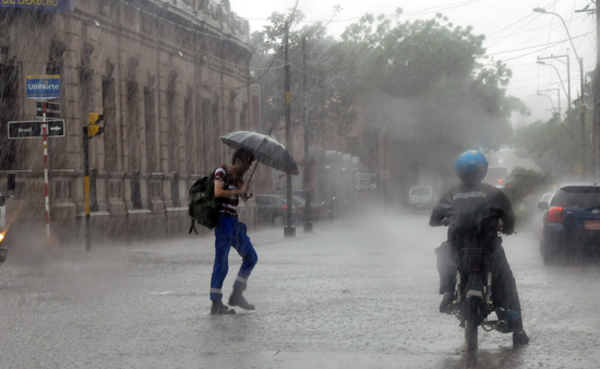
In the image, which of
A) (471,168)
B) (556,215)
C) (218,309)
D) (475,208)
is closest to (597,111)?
(556,215)

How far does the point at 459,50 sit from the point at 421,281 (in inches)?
2120

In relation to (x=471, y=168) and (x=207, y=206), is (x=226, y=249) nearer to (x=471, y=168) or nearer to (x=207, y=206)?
(x=207, y=206)

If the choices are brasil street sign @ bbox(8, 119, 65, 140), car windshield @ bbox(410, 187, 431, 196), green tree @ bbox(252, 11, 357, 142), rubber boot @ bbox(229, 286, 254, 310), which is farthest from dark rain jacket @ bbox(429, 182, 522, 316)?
car windshield @ bbox(410, 187, 431, 196)

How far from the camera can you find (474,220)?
7.36 m

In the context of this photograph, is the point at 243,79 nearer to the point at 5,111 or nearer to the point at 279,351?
the point at 5,111

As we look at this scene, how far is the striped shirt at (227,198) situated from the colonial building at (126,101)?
1147 cm

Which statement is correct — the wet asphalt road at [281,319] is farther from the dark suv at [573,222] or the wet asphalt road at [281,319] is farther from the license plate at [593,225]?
the license plate at [593,225]

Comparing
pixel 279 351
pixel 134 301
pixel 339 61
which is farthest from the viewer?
pixel 339 61

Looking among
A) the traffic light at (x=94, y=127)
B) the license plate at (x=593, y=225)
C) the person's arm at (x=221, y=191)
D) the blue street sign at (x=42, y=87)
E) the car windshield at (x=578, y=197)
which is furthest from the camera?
the traffic light at (x=94, y=127)

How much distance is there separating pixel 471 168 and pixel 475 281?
86cm

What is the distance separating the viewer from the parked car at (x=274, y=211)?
42.4 metres

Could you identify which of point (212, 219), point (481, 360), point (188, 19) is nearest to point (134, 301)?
point (212, 219)

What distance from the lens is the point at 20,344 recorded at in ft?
27.0

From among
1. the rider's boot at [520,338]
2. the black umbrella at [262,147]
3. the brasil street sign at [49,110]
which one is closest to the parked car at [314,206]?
the brasil street sign at [49,110]
